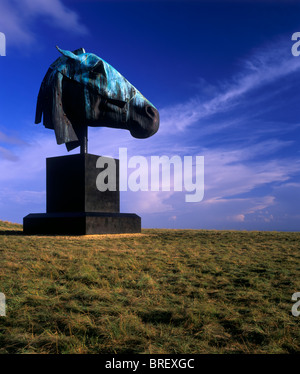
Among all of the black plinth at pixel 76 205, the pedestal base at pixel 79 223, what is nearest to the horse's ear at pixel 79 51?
the black plinth at pixel 76 205

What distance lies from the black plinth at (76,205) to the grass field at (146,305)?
5722mm

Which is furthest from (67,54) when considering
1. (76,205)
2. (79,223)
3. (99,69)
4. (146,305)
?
(146,305)

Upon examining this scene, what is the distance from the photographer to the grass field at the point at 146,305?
2.54m

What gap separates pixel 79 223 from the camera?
11.5 metres

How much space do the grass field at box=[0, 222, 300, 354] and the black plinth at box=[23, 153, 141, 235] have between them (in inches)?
225

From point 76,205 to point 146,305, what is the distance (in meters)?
9.51

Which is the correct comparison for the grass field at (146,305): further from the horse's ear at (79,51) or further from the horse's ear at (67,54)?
the horse's ear at (79,51)

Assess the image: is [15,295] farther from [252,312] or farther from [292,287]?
[292,287]

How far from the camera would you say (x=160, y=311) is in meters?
3.19

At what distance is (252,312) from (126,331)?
1.39 metres

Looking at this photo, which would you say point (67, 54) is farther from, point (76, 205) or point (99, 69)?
point (76, 205)

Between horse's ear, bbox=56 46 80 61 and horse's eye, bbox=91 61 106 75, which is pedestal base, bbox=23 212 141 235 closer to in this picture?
horse's eye, bbox=91 61 106 75

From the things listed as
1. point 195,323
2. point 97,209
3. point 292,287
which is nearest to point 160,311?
point 195,323

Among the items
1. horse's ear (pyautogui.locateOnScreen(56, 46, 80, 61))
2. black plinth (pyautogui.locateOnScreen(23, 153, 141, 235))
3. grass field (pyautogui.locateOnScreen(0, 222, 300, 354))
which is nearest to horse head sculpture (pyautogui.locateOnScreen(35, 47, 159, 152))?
horse's ear (pyautogui.locateOnScreen(56, 46, 80, 61))
